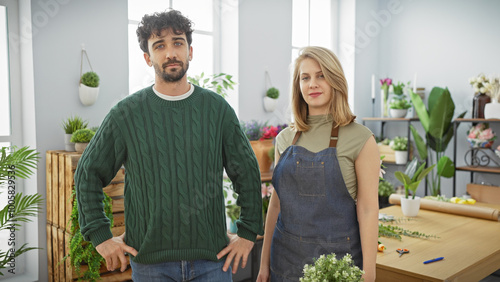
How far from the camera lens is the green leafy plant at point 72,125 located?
297 cm

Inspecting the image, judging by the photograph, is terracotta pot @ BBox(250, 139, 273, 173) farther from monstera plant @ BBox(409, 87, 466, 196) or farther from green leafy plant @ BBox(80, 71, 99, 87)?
monstera plant @ BBox(409, 87, 466, 196)

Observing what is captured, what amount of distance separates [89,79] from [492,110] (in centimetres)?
362

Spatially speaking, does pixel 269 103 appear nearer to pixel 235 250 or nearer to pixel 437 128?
pixel 437 128

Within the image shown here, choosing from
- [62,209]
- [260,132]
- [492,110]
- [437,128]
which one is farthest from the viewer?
[437,128]

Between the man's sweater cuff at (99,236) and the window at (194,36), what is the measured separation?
234 centimetres

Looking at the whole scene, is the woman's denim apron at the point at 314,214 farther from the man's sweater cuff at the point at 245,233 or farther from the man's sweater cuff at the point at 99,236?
the man's sweater cuff at the point at 99,236

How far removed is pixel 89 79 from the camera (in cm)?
312

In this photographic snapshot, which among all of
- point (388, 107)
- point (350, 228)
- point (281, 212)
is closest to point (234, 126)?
point (281, 212)

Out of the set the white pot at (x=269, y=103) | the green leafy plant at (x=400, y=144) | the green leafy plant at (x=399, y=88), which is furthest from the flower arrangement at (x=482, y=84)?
the white pot at (x=269, y=103)

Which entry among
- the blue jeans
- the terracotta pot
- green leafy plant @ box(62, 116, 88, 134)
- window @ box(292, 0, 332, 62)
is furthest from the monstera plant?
the blue jeans

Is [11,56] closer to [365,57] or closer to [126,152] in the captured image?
[126,152]

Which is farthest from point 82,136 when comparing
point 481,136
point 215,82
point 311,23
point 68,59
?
point 481,136

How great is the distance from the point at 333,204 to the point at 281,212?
23cm

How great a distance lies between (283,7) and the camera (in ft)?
15.1
